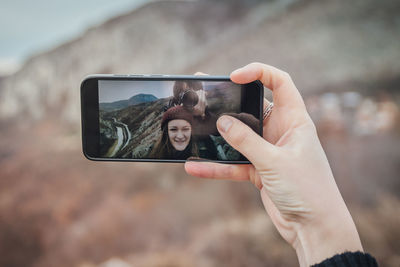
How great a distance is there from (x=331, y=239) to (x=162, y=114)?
444 millimetres

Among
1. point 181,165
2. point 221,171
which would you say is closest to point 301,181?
point 221,171

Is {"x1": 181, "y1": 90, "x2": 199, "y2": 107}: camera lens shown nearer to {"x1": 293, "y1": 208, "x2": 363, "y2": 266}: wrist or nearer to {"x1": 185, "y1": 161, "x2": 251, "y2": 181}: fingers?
{"x1": 185, "y1": 161, "x2": 251, "y2": 181}: fingers

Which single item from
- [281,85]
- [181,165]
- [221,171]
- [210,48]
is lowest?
[181,165]

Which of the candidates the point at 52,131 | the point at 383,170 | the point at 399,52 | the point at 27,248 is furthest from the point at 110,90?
the point at 399,52

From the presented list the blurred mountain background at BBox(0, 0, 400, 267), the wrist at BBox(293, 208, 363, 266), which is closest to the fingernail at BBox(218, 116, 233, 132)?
the wrist at BBox(293, 208, 363, 266)

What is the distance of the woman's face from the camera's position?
0.58 m

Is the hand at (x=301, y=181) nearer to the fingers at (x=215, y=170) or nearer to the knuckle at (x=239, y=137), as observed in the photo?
the knuckle at (x=239, y=137)

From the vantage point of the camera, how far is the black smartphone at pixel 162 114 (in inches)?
21.7

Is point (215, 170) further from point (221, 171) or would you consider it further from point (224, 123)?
point (224, 123)

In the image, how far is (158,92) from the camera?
1.84 ft

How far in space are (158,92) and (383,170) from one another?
164 cm

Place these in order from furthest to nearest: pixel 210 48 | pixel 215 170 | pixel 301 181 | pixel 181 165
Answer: pixel 210 48, pixel 181 165, pixel 215 170, pixel 301 181

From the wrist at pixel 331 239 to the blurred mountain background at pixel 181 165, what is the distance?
0.98 m

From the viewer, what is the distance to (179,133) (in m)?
0.58
